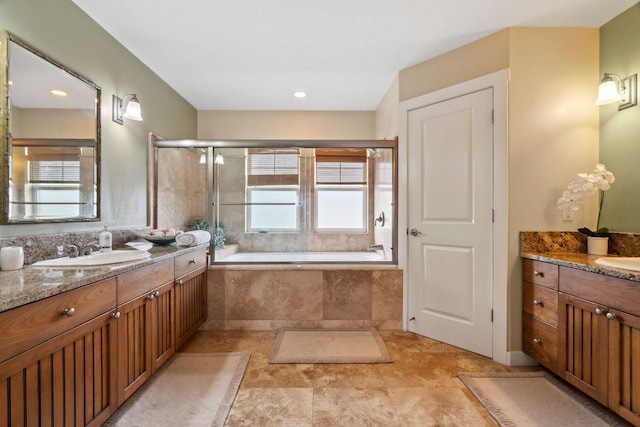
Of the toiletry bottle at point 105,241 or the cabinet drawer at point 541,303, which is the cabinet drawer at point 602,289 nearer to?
the cabinet drawer at point 541,303

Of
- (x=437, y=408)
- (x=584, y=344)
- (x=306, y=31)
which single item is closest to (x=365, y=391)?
(x=437, y=408)

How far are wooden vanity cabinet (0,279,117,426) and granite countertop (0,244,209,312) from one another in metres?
0.03

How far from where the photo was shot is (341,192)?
332 cm

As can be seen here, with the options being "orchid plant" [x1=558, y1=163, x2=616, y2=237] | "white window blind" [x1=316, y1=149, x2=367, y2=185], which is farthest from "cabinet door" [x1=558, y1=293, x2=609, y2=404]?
"white window blind" [x1=316, y1=149, x2=367, y2=185]

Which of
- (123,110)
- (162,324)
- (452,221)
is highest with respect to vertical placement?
(123,110)

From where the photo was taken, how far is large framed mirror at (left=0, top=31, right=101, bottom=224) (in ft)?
4.73

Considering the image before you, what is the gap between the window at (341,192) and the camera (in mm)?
3176

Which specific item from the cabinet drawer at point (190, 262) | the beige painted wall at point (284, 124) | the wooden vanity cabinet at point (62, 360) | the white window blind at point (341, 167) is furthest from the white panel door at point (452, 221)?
the wooden vanity cabinet at point (62, 360)

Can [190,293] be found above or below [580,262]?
below

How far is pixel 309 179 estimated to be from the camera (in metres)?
3.19

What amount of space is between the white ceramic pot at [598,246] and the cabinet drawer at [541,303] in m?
0.42

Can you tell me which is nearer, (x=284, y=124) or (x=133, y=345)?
(x=133, y=345)

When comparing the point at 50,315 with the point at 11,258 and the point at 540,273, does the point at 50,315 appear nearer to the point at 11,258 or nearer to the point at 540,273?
the point at 11,258

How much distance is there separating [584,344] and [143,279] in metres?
2.44
